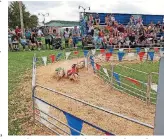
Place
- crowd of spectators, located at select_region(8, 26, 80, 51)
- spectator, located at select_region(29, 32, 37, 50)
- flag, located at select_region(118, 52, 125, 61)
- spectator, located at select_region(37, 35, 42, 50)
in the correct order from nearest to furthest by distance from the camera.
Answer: flag, located at select_region(118, 52, 125, 61)
crowd of spectators, located at select_region(8, 26, 80, 51)
spectator, located at select_region(29, 32, 37, 50)
spectator, located at select_region(37, 35, 42, 50)

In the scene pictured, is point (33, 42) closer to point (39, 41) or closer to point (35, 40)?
point (35, 40)

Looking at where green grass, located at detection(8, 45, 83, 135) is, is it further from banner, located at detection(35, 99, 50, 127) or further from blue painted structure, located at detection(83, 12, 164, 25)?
blue painted structure, located at detection(83, 12, 164, 25)

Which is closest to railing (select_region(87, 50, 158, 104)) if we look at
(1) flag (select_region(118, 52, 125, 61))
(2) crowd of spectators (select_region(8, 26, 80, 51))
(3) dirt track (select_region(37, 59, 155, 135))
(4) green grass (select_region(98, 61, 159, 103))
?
(4) green grass (select_region(98, 61, 159, 103))

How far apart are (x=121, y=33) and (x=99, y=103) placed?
30.5 ft

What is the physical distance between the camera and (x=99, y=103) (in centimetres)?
518

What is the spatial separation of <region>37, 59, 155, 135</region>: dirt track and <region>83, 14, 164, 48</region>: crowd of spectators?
6307 mm

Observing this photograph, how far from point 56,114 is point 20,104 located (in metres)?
1.04

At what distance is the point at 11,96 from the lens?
5551 millimetres

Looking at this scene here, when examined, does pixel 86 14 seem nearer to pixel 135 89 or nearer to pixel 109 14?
pixel 109 14

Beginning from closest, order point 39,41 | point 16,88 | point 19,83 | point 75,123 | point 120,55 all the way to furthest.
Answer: point 75,123 < point 16,88 < point 19,83 < point 120,55 < point 39,41

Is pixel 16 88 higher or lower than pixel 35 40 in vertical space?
lower


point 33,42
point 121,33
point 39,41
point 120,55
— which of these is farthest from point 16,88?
point 121,33

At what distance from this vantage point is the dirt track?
405 cm
